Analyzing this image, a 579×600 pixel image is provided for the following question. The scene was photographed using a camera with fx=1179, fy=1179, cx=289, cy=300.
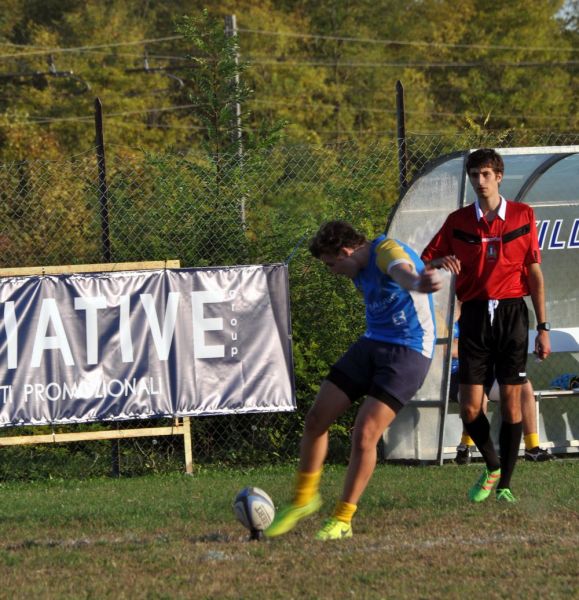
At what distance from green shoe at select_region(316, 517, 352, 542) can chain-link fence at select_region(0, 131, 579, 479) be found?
13.0 feet

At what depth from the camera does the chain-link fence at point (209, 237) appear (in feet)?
33.9

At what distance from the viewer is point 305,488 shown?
20.9 ft

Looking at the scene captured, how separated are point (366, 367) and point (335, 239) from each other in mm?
731

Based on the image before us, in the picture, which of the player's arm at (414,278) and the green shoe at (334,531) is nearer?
the player's arm at (414,278)

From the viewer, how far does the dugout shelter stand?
9789mm

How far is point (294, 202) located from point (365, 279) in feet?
22.1

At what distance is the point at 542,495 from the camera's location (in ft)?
25.1

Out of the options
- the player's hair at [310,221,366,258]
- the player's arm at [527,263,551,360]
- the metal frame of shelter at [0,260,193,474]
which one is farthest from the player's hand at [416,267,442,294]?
the metal frame of shelter at [0,260,193,474]

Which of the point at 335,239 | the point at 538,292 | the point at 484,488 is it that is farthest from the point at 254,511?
the point at 538,292

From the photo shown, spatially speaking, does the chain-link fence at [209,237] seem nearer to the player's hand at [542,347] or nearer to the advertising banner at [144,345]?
the advertising banner at [144,345]

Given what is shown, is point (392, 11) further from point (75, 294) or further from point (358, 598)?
point (358, 598)

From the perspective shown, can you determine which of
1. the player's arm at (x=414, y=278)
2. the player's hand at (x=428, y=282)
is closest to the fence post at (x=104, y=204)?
the player's arm at (x=414, y=278)

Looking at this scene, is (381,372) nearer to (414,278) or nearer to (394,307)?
(394,307)

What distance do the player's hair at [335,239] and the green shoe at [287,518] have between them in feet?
4.46
